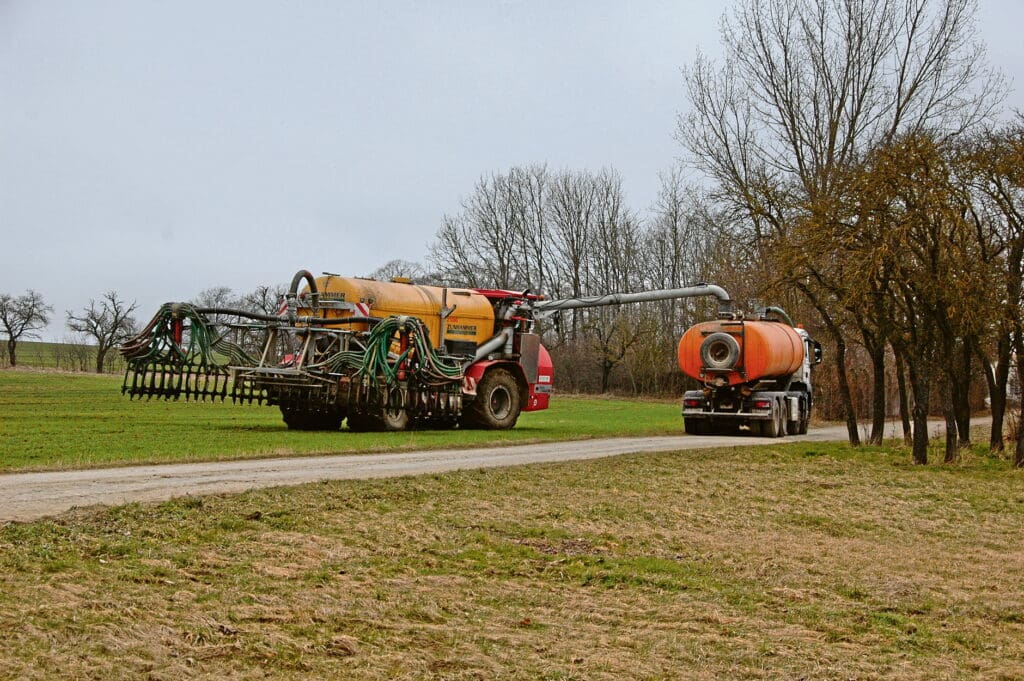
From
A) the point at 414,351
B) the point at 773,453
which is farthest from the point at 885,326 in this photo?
the point at 414,351

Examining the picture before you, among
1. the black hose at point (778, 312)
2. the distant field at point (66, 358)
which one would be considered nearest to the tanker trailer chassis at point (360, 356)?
the black hose at point (778, 312)

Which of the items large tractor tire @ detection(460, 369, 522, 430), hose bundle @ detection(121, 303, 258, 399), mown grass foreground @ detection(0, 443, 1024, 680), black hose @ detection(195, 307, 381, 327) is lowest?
mown grass foreground @ detection(0, 443, 1024, 680)

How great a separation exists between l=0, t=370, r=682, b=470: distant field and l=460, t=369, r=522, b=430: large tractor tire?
1.65ft

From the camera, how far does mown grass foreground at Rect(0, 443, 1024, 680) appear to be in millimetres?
6383

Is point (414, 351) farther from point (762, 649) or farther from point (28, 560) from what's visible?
point (762, 649)

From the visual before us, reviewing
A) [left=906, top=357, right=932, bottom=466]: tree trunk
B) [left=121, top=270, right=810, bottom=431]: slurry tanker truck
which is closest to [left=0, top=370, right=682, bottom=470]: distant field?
[left=121, top=270, right=810, bottom=431]: slurry tanker truck

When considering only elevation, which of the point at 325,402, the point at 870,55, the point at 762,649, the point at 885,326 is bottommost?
the point at 762,649

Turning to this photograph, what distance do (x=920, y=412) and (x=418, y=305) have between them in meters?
11.1

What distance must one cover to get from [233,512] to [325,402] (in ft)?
39.0

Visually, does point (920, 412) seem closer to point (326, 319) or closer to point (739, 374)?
point (739, 374)

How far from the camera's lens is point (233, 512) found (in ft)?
34.8

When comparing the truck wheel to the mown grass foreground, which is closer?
the mown grass foreground

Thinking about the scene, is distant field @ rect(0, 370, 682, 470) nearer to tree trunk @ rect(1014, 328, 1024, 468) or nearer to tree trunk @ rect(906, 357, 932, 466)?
tree trunk @ rect(906, 357, 932, 466)

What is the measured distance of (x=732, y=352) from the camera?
27172mm
